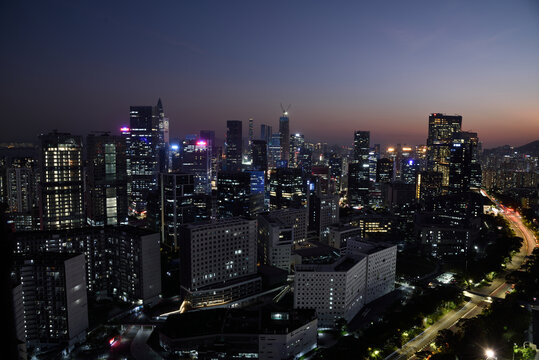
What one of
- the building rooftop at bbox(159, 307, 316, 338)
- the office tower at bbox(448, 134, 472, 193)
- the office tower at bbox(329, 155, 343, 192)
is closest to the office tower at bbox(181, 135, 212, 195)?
the office tower at bbox(329, 155, 343, 192)

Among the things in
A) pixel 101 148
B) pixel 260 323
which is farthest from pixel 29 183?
pixel 260 323

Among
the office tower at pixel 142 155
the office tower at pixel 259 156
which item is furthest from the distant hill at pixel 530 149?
the office tower at pixel 142 155

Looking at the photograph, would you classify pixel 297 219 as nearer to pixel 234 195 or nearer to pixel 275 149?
pixel 234 195

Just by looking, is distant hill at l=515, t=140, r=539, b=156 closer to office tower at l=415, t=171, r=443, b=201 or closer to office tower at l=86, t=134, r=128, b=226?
office tower at l=415, t=171, r=443, b=201

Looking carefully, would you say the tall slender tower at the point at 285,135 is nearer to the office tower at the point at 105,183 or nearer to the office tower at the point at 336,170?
the office tower at the point at 336,170

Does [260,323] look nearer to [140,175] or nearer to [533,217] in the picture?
[533,217]

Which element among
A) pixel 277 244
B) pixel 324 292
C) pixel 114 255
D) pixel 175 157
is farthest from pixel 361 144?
pixel 114 255

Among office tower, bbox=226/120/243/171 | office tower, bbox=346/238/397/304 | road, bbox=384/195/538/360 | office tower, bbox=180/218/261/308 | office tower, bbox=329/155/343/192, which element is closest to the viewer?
road, bbox=384/195/538/360

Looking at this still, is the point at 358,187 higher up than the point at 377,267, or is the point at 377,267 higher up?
the point at 358,187
